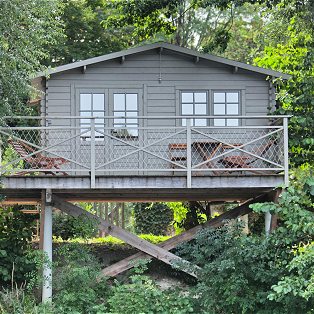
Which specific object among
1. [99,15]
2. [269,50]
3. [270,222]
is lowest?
[270,222]

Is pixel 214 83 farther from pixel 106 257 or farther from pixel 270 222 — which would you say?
pixel 106 257

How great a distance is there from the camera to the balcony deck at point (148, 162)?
13375 millimetres

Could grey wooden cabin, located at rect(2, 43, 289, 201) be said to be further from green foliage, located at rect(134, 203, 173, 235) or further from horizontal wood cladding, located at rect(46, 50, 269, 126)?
green foliage, located at rect(134, 203, 173, 235)

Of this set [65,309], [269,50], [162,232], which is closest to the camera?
[65,309]

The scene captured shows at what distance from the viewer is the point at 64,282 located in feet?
44.8

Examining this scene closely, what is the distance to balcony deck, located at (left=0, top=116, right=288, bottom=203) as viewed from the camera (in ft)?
43.9

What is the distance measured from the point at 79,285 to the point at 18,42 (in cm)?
459

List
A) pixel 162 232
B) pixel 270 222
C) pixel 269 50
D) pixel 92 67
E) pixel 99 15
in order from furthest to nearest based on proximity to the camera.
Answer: pixel 99 15
pixel 162 232
pixel 269 50
pixel 92 67
pixel 270 222

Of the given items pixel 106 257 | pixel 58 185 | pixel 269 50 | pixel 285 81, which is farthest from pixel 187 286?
pixel 269 50

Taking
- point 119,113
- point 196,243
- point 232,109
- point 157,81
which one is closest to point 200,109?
point 232,109

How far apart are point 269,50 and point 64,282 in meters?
9.39

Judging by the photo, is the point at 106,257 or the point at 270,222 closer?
the point at 270,222

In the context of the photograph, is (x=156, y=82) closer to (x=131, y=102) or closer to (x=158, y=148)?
(x=131, y=102)

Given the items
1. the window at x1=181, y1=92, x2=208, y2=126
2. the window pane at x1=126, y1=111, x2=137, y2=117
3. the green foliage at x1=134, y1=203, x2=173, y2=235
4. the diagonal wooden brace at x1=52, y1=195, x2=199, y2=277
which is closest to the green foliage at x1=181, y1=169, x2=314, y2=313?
the diagonal wooden brace at x1=52, y1=195, x2=199, y2=277
